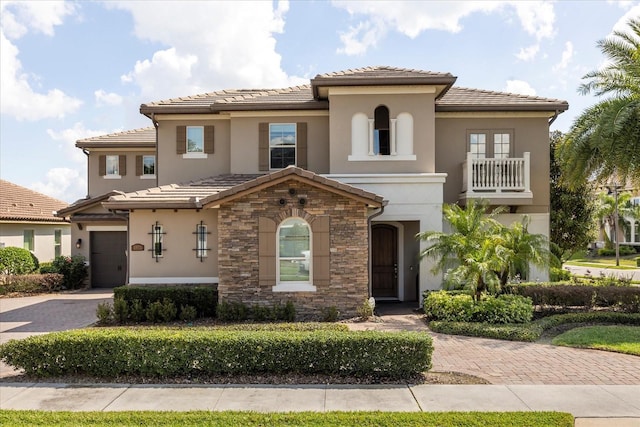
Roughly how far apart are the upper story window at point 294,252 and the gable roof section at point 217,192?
1.28 metres

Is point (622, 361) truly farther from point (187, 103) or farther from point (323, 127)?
point (187, 103)

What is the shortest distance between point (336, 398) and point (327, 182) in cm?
631

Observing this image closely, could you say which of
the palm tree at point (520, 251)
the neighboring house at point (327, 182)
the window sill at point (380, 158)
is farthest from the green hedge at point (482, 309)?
the window sill at point (380, 158)

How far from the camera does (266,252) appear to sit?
481 inches

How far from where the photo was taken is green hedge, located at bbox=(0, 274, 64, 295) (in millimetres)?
17828

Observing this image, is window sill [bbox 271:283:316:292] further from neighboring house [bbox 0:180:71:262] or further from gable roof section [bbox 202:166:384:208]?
neighboring house [bbox 0:180:71:262]

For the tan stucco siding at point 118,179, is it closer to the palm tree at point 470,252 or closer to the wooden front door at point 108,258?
the wooden front door at point 108,258

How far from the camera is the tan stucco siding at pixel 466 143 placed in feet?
51.8

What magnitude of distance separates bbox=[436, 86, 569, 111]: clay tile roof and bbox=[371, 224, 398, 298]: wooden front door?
4.63 m

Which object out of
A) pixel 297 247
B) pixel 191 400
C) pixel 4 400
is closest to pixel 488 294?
pixel 297 247

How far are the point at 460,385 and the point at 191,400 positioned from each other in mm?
4230

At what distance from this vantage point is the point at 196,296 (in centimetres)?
1248

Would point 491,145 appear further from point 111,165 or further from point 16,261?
point 16,261

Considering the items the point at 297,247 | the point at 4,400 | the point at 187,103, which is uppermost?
the point at 187,103
